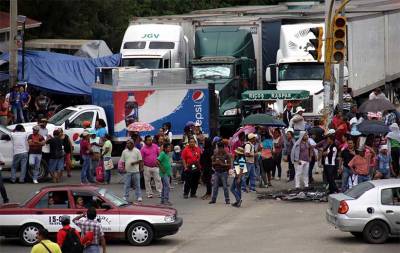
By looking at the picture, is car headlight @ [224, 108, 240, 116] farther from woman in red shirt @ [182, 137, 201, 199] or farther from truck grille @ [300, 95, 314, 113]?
woman in red shirt @ [182, 137, 201, 199]

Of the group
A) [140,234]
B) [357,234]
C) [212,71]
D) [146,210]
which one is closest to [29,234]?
[140,234]

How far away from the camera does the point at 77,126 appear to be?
113ft

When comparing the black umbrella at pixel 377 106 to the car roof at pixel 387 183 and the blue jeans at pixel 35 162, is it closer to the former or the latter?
the blue jeans at pixel 35 162

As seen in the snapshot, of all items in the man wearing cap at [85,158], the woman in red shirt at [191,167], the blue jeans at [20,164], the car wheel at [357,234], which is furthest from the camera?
the blue jeans at [20,164]

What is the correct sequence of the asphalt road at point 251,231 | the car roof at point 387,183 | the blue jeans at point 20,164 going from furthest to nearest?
the blue jeans at point 20,164 → the car roof at point 387,183 → the asphalt road at point 251,231

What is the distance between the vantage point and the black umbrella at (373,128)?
30422mm

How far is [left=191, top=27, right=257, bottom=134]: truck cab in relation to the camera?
40750 millimetres

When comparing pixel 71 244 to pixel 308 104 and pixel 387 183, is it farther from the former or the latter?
pixel 308 104

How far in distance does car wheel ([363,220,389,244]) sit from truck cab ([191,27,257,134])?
55.9ft

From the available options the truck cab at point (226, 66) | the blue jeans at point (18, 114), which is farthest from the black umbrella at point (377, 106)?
the blue jeans at point (18, 114)

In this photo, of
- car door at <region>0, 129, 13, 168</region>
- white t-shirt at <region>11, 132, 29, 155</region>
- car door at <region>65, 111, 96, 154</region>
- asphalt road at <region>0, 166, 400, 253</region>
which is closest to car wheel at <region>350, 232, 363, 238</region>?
asphalt road at <region>0, 166, 400, 253</region>

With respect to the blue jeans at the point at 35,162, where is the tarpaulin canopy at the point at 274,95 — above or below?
above

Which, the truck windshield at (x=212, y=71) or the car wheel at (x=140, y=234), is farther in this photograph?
the truck windshield at (x=212, y=71)

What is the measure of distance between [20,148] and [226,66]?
→ 12.5 meters
